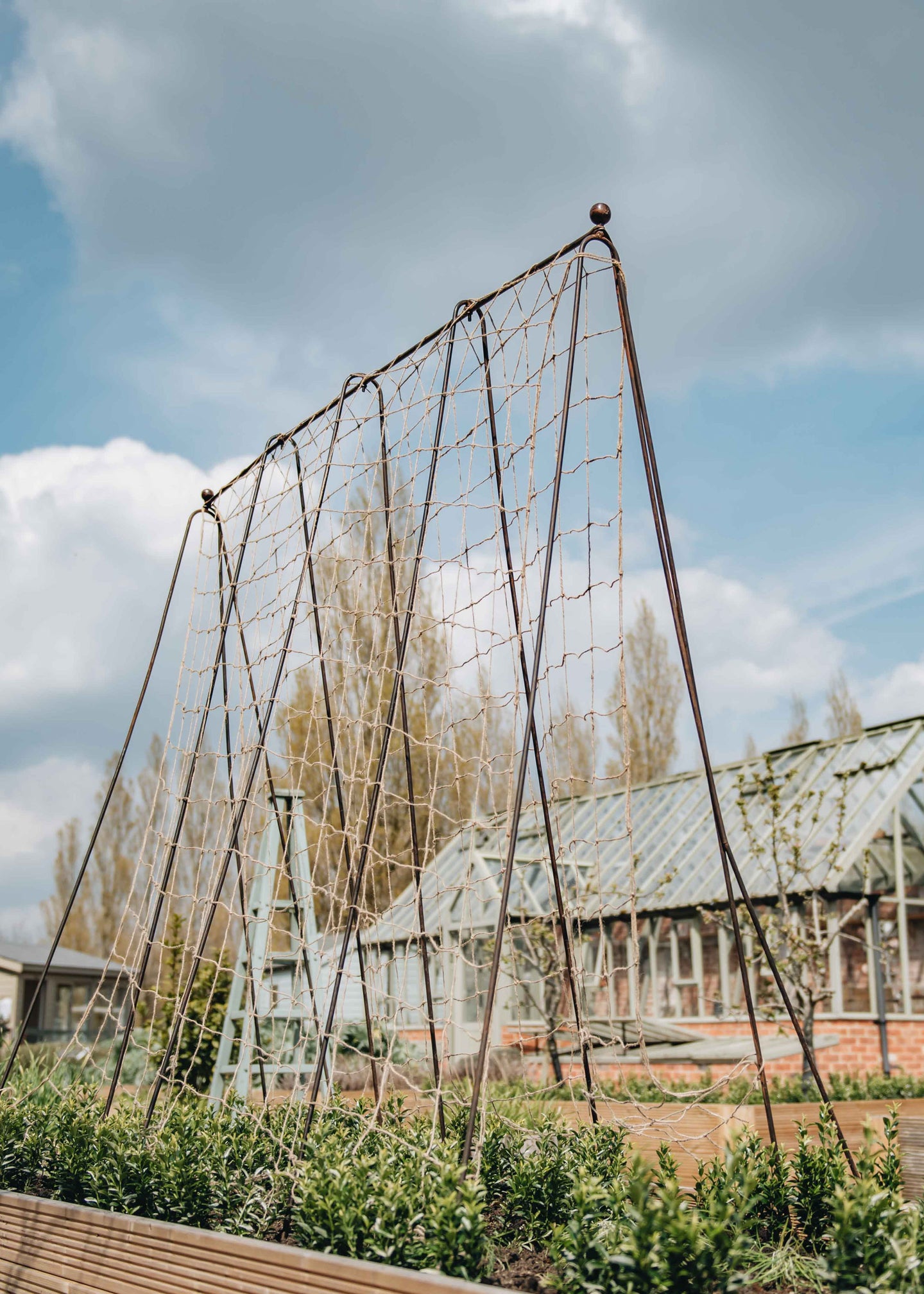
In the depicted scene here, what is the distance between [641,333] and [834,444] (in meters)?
4.06

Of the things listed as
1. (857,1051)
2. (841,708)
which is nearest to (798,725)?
(841,708)

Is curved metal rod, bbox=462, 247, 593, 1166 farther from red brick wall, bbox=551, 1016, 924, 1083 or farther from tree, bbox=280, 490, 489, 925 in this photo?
red brick wall, bbox=551, 1016, 924, 1083

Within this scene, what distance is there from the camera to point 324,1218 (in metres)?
2.66

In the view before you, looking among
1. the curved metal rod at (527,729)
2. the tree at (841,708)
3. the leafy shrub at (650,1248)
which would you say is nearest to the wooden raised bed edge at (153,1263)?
the leafy shrub at (650,1248)

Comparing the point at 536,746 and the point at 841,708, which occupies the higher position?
the point at 841,708

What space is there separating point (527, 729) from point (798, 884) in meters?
8.33

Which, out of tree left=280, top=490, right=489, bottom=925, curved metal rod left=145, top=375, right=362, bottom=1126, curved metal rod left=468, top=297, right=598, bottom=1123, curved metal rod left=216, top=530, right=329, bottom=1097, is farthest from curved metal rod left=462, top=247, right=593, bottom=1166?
curved metal rod left=145, top=375, right=362, bottom=1126

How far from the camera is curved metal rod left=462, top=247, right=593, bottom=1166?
8.74ft

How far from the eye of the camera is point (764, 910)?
36.3ft

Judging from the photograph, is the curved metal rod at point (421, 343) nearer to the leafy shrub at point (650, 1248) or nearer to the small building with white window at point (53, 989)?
the leafy shrub at point (650, 1248)

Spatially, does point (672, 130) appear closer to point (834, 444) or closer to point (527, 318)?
point (527, 318)

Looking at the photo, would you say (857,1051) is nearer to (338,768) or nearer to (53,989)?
(338,768)

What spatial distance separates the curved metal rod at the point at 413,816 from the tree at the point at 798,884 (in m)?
3.87

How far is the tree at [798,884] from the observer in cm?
838
